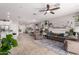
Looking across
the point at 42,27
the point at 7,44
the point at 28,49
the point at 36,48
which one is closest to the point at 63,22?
the point at 42,27

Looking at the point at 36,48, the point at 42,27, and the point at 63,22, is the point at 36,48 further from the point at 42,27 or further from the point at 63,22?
the point at 63,22

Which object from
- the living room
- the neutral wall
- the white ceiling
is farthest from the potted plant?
the neutral wall

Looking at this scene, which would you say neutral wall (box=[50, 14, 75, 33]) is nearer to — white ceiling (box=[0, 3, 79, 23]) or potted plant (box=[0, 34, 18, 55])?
white ceiling (box=[0, 3, 79, 23])

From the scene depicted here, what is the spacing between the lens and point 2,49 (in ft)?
7.23

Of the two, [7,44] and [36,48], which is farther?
[36,48]

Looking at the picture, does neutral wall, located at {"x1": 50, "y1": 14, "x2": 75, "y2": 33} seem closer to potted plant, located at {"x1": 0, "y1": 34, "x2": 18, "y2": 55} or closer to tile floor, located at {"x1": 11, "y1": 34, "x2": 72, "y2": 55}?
tile floor, located at {"x1": 11, "y1": 34, "x2": 72, "y2": 55}

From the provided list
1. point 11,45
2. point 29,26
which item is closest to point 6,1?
point 29,26

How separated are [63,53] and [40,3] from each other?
1.13 m

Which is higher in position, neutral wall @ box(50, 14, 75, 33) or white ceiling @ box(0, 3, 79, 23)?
white ceiling @ box(0, 3, 79, 23)

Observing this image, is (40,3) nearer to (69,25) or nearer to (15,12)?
(15,12)

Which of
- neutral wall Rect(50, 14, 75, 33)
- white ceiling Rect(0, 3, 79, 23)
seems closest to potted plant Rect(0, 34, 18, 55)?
white ceiling Rect(0, 3, 79, 23)

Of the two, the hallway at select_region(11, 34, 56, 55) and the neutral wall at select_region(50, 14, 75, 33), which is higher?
the neutral wall at select_region(50, 14, 75, 33)

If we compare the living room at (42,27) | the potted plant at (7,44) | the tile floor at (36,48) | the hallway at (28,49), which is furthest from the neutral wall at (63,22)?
the potted plant at (7,44)

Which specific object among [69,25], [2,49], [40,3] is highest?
[40,3]
